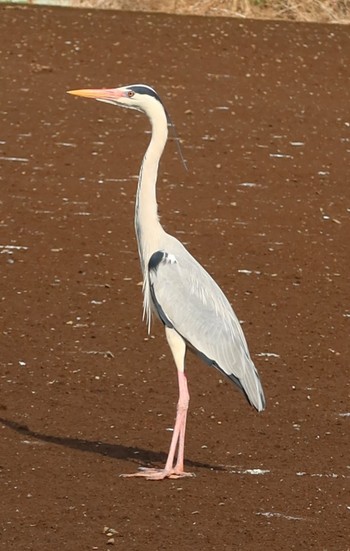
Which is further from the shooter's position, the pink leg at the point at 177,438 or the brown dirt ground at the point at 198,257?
the pink leg at the point at 177,438

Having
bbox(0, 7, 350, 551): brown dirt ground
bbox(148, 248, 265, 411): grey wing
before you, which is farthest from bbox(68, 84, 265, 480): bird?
bbox(0, 7, 350, 551): brown dirt ground

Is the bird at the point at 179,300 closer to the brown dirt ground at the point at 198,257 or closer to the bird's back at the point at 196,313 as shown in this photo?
the bird's back at the point at 196,313

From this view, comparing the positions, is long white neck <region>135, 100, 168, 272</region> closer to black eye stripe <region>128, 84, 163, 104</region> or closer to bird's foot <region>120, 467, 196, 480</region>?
black eye stripe <region>128, 84, 163, 104</region>

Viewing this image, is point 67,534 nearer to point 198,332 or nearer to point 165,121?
point 198,332

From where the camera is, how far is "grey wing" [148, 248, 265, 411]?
7586 millimetres

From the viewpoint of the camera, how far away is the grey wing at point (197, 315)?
759 cm

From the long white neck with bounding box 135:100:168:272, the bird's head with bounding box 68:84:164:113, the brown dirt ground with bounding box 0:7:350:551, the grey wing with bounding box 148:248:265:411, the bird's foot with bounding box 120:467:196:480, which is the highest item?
the bird's head with bounding box 68:84:164:113

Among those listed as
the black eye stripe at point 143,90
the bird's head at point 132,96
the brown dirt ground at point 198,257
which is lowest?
the brown dirt ground at point 198,257

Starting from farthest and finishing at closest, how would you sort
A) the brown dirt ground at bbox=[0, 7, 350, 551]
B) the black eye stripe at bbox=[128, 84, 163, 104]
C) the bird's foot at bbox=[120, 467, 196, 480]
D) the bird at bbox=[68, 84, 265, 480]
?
the black eye stripe at bbox=[128, 84, 163, 104] < the bird at bbox=[68, 84, 265, 480] < the bird's foot at bbox=[120, 467, 196, 480] < the brown dirt ground at bbox=[0, 7, 350, 551]

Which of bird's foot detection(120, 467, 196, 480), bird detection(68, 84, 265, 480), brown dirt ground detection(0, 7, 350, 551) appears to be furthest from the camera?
bird detection(68, 84, 265, 480)

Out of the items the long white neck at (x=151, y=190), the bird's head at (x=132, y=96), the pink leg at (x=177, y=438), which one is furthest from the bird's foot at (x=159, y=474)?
the bird's head at (x=132, y=96)

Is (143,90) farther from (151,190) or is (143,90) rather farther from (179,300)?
(179,300)

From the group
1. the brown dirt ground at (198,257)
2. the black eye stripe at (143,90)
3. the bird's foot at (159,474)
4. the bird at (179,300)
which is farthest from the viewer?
the black eye stripe at (143,90)

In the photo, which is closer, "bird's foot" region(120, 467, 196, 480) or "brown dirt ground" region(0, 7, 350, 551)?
"brown dirt ground" region(0, 7, 350, 551)
